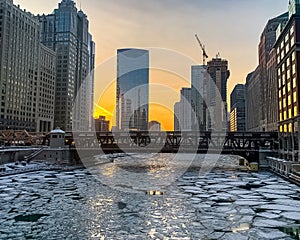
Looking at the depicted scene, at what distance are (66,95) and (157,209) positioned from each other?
18450 cm

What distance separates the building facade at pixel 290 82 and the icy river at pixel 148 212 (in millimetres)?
30906

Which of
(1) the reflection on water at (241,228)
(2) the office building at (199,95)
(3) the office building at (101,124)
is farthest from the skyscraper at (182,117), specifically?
(1) the reflection on water at (241,228)

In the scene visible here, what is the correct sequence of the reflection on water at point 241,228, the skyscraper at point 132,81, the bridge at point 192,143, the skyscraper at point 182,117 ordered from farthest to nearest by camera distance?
the skyscraper at point 182,117 < the skyscraper at point 132,81 < the bridge at point 192,143 < the reflection on water at point 241,228

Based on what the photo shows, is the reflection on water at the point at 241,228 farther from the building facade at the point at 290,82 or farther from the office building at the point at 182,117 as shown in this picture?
the office building at the point at 182,117

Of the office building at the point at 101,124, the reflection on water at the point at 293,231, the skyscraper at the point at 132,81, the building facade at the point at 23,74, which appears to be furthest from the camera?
the office building at the point at 101,124

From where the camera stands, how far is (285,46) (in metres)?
69.2

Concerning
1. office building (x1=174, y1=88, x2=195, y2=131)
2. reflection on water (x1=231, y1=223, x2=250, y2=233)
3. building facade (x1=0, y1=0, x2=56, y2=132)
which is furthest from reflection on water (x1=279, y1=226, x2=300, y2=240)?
building facade (x1=0, y1=0, x2=56, y2=132)

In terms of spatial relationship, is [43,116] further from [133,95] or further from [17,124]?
[133,95]

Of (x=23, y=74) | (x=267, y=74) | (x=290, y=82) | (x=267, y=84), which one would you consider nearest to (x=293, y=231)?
(x=290, y=82)

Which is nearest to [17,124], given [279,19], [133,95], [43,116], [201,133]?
[43,116]

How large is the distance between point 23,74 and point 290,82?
438 ft

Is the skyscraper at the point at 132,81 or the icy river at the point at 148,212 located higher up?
the skyscraper at the point at 132,81

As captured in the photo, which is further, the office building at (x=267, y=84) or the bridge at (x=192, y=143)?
the office building at (x=267, y=84)

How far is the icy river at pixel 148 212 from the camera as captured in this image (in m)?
14.2
